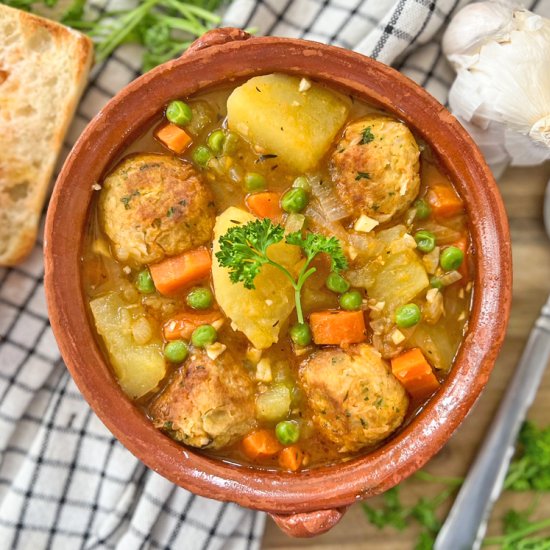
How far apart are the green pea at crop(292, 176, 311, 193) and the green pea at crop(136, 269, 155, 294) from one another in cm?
69

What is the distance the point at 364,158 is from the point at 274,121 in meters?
0.38

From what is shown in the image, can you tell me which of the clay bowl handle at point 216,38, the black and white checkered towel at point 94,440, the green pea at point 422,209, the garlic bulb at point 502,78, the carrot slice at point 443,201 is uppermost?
the garlic bulb at point 502,78

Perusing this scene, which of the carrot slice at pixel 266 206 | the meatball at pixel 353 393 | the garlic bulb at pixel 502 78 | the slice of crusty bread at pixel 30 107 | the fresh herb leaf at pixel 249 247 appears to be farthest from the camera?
the slice of crusty bread at pixel 30 107

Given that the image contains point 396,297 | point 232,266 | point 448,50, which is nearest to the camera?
point 232,266

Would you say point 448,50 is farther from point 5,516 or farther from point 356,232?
point 5,516

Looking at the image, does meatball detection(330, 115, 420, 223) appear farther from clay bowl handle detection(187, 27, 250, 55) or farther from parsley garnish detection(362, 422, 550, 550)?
parsley garnish detection(362, 422, 550, 550)

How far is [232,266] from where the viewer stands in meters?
2.83

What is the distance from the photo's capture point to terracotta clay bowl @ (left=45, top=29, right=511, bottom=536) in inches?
118

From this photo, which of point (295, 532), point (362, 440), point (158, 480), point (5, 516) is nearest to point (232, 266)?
point (362, 440)

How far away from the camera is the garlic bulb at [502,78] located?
11.1ft

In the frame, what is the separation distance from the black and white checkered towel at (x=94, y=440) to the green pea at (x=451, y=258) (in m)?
1.03

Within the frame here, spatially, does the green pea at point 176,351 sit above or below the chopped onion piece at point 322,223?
below

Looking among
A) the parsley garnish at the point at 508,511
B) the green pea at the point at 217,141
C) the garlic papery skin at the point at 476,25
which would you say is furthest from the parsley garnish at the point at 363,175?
the parsley garnish at the point at 508,511

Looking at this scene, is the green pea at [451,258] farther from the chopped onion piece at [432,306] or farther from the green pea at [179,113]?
the green pea at [179,113]
